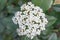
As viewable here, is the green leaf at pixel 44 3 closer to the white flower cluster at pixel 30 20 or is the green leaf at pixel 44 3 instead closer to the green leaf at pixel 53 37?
the white flower cluster at pixel 30 20

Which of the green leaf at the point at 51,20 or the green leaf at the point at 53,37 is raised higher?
the green leaf at the point at 51,20

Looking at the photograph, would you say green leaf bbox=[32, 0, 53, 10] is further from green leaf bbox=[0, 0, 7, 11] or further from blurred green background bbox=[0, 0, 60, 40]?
green leaf bbox=[0, 0, 7, 11]

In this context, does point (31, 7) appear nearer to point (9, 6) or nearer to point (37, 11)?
point (37, 11)

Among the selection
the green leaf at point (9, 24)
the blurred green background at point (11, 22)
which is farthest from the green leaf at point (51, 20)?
the green leaf at point (9, 24)

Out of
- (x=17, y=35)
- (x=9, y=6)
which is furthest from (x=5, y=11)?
(x=17, y=35)

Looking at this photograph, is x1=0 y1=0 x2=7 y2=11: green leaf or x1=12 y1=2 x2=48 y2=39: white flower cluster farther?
x1=0 y1=0 x2=7 y2=11: green leaf

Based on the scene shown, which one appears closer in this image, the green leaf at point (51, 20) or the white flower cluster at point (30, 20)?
the white flower cluster at point (30, 20)

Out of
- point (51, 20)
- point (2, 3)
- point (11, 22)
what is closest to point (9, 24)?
point (11, 22)

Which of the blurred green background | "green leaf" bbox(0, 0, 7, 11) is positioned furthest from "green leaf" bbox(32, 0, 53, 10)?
"green leaf" bbox(0, 0, 7, 11)
